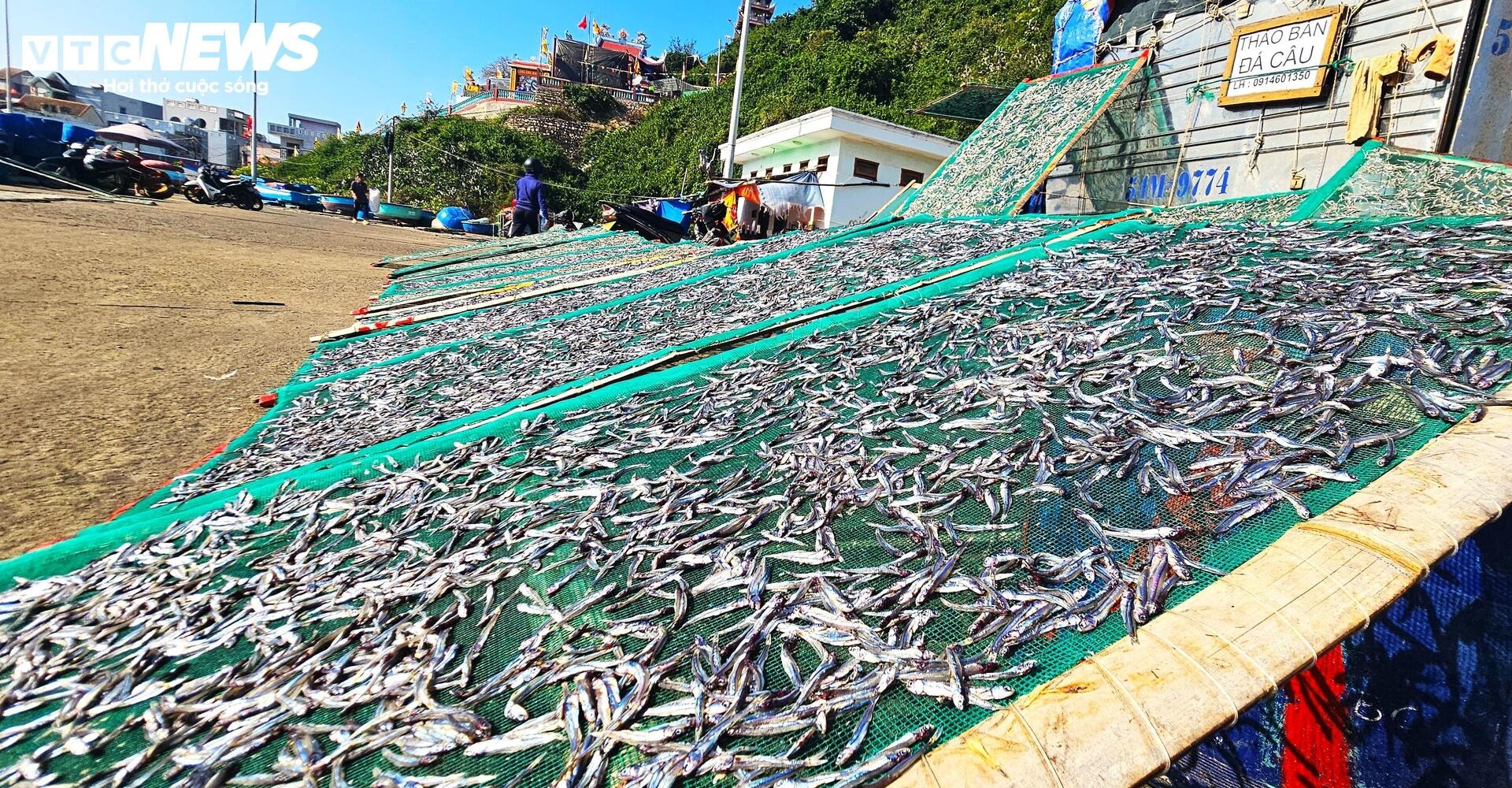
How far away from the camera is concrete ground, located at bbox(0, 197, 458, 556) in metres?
3.90

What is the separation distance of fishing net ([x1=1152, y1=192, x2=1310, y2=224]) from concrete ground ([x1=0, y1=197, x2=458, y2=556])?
7.82m

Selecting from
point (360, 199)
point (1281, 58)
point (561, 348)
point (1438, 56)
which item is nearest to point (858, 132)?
point (1281, 58)

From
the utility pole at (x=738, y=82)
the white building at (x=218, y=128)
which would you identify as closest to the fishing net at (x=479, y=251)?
the utility pole at (x=738, y=82)

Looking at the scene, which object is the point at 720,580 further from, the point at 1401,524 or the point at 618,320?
the point at 618,320

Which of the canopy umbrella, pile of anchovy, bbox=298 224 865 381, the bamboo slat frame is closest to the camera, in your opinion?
the bamboo slat frame

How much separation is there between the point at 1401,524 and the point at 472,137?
158 ft

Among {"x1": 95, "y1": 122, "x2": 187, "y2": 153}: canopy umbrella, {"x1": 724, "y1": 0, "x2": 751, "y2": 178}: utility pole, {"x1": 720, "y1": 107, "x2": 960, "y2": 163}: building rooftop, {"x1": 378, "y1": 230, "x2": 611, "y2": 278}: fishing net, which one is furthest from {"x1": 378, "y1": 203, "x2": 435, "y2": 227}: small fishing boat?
{"x1": 720, "y1": 107, "x2": 960, "y2": 163}: building rooftop

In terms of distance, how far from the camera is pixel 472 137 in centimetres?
4209

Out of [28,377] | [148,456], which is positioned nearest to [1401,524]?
[148,456]

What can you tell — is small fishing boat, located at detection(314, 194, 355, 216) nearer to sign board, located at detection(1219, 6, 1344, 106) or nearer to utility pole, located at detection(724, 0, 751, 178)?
utility pole, located at detection(724, 0, 751, 178)

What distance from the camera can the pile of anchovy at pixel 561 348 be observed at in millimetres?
3934

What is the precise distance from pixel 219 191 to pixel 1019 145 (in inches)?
1085

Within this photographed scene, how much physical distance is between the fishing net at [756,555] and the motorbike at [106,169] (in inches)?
Answer: 1032

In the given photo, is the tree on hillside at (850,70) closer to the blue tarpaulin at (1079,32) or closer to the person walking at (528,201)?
the blue tarpaulin at (1079,32)
